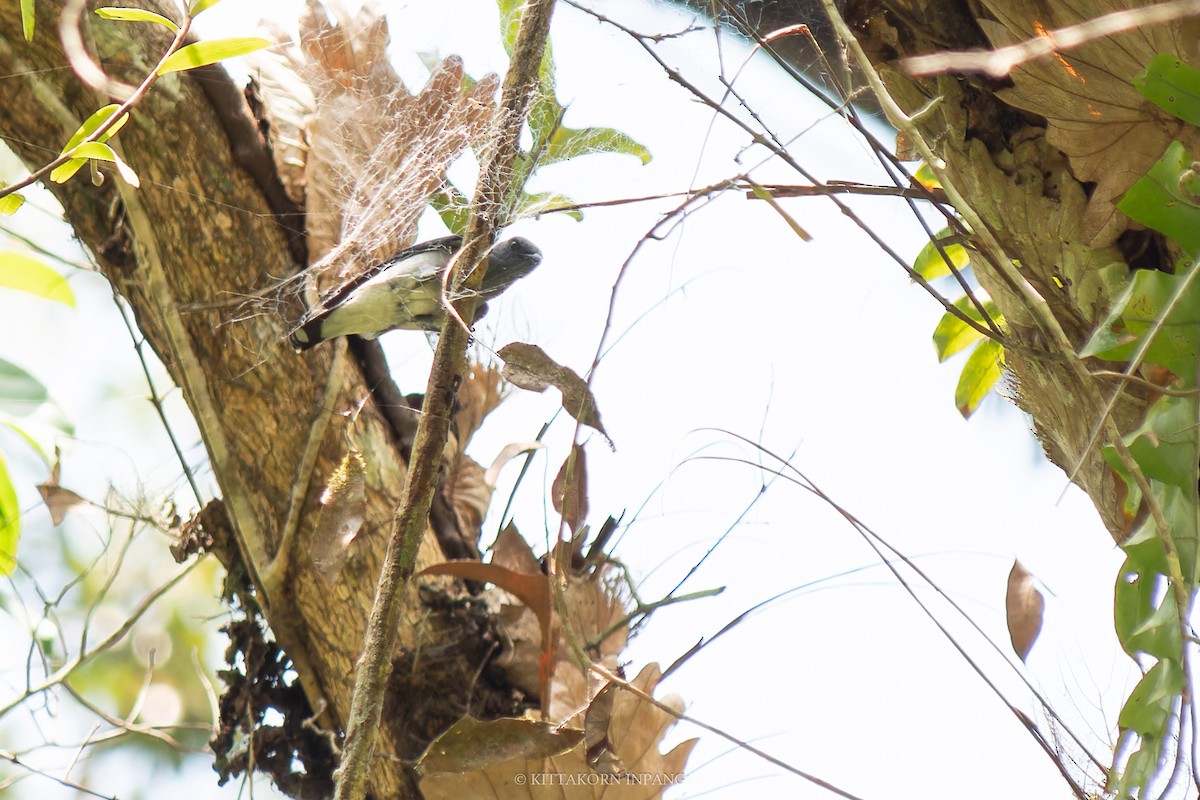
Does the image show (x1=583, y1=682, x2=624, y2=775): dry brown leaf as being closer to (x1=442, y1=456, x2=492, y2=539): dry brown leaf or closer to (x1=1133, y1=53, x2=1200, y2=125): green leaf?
(x1=442, y1=456, x2=492, y2=539): dry brown leaf

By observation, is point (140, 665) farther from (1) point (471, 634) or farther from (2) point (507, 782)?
(2) point (507, 782)

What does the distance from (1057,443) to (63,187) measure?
3.86 feet

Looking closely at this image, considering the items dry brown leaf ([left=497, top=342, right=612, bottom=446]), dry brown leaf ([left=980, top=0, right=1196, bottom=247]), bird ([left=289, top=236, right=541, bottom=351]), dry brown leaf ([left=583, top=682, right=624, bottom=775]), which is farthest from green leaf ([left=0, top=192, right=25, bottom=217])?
dry brown leaf ([left=980, top=0, right=1196, bottom=247])

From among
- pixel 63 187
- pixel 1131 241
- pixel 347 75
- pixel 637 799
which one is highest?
pixel 347 75

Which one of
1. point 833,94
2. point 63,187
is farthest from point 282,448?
point 833,94

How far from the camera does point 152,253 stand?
3.59 ft

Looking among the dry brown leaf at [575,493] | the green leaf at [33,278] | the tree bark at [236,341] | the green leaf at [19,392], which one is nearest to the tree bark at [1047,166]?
the dry brown leaf at [575,493]

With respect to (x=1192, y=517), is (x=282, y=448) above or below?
above

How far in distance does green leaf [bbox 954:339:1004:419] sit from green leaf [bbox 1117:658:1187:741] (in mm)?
599

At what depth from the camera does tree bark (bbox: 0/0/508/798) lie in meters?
1.07

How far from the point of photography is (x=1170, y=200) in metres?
0.59

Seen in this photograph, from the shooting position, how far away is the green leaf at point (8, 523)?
1.23 m

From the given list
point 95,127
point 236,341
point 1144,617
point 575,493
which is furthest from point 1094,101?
point 236,341

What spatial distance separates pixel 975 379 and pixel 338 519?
0.78 metres
